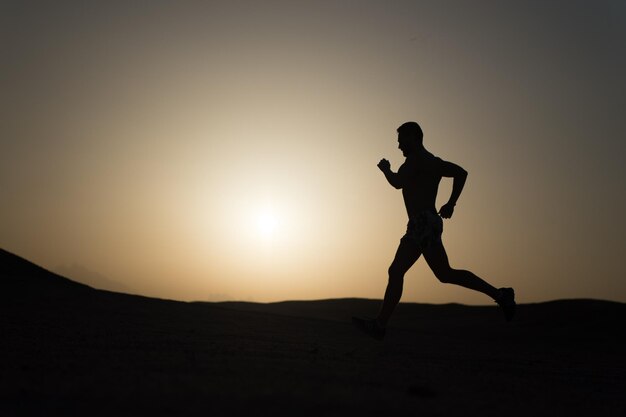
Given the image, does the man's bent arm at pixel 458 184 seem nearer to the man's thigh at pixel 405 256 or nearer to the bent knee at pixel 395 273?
the man's thigh at pixel 405 256

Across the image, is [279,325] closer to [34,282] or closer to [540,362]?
[540,362]

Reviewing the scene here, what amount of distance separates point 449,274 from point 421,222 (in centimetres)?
60

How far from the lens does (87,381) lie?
11.2 ft

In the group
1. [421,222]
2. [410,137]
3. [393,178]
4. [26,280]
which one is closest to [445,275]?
[421,222]

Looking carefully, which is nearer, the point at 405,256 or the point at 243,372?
the point at 243,372

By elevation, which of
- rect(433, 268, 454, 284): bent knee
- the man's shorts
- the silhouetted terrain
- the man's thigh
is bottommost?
the silhouetted terrain

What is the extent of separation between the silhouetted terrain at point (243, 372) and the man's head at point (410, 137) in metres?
1.97

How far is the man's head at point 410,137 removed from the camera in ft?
23.1

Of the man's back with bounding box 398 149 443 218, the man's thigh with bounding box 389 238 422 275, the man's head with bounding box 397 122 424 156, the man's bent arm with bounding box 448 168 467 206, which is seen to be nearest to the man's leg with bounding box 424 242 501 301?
the man's thigh with bounding box 389 238 422 275

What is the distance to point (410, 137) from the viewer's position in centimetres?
705

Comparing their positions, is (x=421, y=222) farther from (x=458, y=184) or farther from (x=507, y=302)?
(x=507, y=302)

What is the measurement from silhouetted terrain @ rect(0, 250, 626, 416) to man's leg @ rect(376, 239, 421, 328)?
0.40 meters

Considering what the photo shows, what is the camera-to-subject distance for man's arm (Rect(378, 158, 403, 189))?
7000mm

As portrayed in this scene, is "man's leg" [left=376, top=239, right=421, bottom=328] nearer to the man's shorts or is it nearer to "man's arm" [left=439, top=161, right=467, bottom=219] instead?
the man's shorts
